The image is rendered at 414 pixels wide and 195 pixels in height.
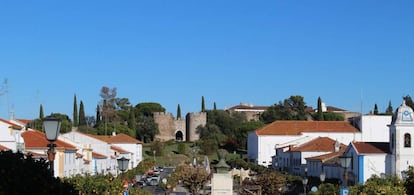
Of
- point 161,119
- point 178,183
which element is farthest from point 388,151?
point 161,119

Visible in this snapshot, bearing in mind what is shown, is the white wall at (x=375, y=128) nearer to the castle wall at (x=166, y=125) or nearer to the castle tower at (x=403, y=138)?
the castle tower at (x=403, y=138)

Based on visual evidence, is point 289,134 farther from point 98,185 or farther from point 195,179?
point 98,185

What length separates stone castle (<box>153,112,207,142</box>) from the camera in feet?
432

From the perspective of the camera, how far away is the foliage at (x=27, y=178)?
10.9 m

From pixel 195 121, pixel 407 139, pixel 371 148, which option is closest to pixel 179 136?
pixel 195 121

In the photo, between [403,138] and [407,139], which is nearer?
[403,138]

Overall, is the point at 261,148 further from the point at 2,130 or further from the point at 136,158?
the point at 2,130

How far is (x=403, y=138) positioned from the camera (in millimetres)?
53938

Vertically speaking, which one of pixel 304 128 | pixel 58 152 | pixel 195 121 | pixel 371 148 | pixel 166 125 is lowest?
pixel 58 152

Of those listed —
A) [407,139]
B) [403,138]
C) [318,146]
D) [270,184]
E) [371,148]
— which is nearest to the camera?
[270,184]

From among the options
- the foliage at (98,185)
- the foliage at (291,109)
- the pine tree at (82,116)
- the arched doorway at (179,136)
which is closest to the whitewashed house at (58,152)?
the foliage at (98,185)

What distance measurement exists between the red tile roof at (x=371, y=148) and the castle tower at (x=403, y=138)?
1733mm

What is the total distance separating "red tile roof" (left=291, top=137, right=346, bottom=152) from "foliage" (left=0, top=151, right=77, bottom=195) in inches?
2478

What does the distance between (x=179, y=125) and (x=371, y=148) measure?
83183 millimetres
